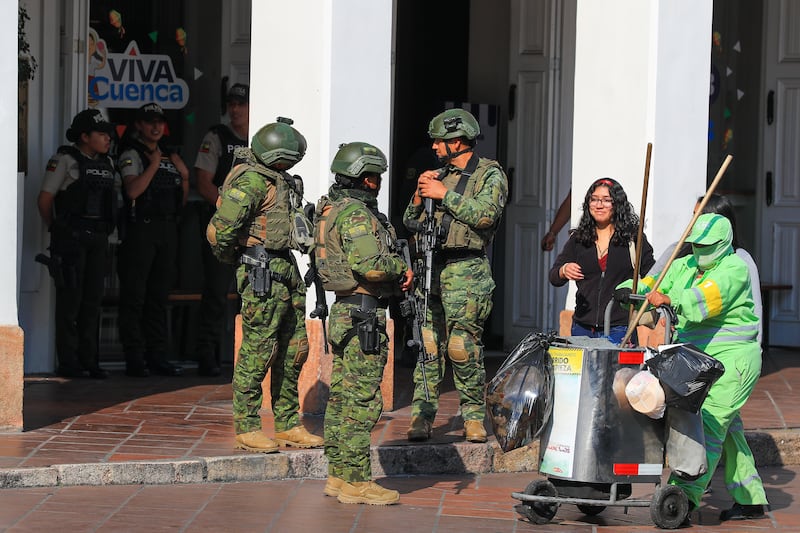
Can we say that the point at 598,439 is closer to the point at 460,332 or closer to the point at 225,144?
the point at 460,332

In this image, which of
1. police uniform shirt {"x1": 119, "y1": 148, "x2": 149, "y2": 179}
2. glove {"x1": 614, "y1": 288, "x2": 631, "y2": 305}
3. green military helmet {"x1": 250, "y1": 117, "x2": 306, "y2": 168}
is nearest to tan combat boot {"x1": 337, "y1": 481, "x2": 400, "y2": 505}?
glove {"x1": 614, "y1": 288, "x2": 631, "y2": 305}

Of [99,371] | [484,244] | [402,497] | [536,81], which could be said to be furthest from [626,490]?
[536,81]

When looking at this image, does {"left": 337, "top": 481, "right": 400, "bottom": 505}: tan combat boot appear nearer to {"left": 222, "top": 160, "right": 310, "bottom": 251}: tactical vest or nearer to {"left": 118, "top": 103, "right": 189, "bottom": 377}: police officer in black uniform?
{"left": 222, "top": 160, "right": 310, "bottom": 251}: tactical vest

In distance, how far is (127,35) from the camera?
11.9 metres

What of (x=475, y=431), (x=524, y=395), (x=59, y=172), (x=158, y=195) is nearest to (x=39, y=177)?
(x=59, y=172)

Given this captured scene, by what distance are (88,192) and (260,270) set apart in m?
3.05

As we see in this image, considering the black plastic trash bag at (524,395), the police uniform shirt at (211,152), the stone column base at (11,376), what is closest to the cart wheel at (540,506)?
the black plastic trash bag at (524,395)

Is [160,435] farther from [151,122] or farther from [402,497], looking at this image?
[151,122]

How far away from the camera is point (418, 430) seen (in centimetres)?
880

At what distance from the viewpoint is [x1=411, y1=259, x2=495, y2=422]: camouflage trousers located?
876cm

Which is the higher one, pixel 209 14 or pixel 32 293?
pixel 209 14

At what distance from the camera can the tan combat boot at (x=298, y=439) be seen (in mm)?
8570

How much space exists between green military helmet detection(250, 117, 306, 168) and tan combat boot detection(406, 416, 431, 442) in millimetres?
1733

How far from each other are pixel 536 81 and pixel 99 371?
→ 14.8ft
